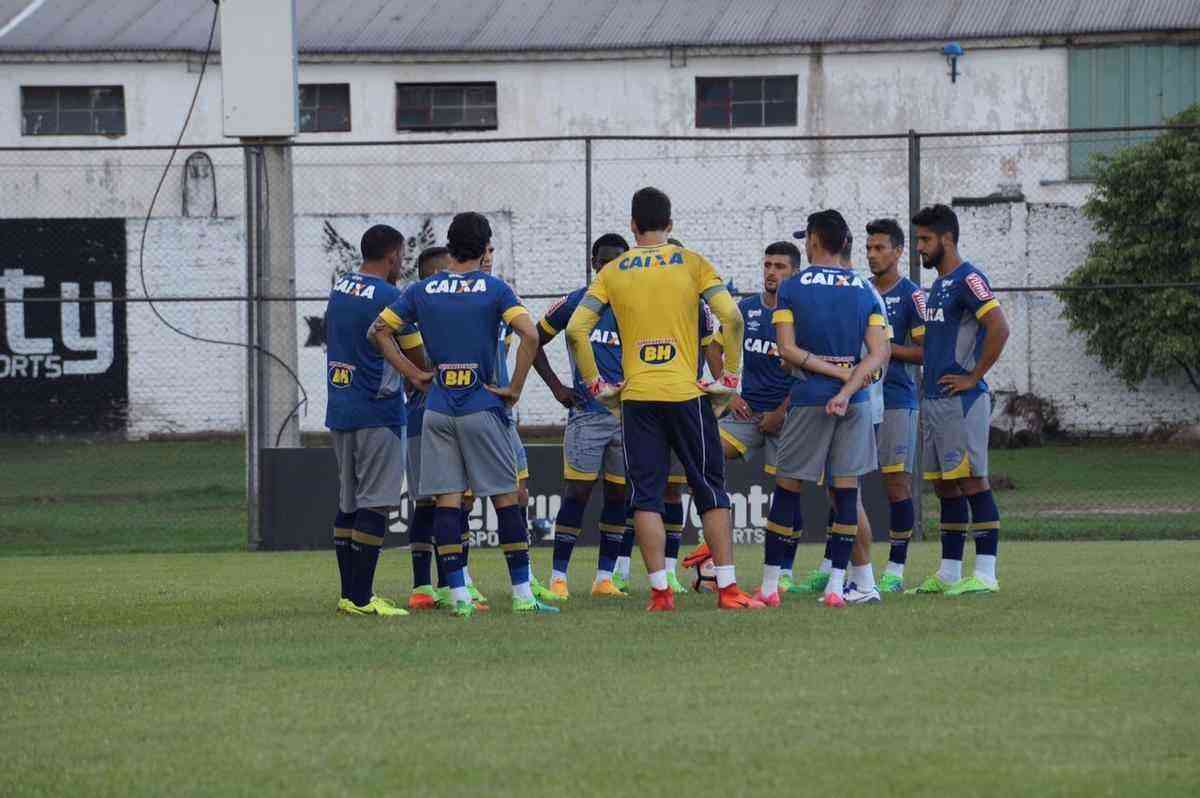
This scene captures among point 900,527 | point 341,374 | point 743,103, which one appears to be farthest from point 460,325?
point 743,103

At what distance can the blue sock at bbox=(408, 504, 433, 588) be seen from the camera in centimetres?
1082

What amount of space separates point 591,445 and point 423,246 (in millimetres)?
20938

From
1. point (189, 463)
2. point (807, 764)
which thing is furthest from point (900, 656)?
point (189, 463)

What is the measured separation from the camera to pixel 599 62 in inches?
1347

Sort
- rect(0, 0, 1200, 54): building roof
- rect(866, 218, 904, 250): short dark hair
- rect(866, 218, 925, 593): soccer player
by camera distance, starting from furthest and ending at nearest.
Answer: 1. rect(0, 0, 1200, 54): building roof
2. rect(866, 218, 925, 593): soccer player
3. rect(866, 218, 904, 250): short dark hair

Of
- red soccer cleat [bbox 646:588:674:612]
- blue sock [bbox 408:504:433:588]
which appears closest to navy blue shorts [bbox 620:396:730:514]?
red soccer cleat [bbox 646:588:674:612]

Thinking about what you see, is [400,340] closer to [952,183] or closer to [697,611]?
[697,611]

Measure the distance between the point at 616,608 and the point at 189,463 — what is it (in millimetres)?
20171

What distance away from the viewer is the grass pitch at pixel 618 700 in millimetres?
5419

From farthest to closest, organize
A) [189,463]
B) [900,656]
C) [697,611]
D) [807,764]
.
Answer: [189,463], [697,611], [900,656], [807,764]

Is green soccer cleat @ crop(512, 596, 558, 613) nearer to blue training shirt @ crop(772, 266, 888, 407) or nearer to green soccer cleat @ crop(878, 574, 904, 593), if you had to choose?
blue training shirt @ crop(772, 266, 888, 407)

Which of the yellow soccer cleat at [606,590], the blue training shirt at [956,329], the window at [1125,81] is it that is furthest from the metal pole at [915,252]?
the window at [1125,81]

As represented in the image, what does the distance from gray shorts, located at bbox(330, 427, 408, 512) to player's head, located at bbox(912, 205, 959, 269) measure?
3184 millimetres

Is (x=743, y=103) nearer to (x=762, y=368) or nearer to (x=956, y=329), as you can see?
(x=762, y=368)
